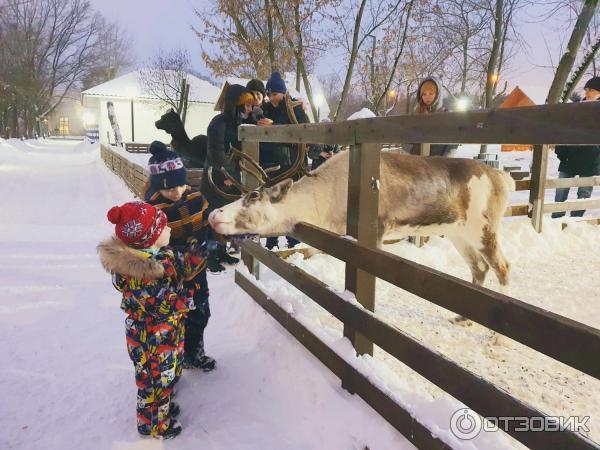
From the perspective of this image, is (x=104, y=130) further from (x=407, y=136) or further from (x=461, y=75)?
(x=407, y=136)

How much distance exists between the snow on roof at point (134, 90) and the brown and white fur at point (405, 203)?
33812mm

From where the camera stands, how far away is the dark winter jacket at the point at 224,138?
15.8 ft

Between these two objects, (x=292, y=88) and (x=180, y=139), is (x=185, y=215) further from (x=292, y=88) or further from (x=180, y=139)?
(x=292, y=88)

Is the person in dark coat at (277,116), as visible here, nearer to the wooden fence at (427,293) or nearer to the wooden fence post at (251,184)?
the wooden fence post at (251,184)

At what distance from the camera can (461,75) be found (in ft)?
69.3

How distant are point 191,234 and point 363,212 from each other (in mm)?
1204

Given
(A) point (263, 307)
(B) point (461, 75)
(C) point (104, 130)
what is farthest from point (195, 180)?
(C) point (104, 130)

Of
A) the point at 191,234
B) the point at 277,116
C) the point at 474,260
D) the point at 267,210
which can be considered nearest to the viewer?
the point at 191,234

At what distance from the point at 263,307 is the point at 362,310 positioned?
145 cm

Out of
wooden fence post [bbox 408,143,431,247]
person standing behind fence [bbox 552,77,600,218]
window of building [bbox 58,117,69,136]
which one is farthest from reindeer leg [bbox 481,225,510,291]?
window of building [bbox 58,117,69,136]

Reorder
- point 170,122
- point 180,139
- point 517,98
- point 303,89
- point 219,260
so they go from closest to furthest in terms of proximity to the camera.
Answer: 1. point 219,260
2. point 170,122
3. point 180,139
4. point 303,89
5. point 517,98

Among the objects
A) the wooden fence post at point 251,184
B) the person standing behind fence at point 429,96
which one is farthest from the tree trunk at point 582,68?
the wooden fence post at point 251,184

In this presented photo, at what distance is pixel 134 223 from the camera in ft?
7.85

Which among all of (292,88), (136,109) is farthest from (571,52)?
(136,109)
